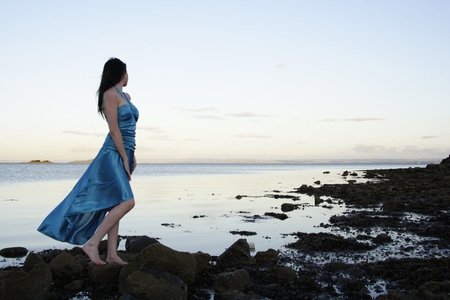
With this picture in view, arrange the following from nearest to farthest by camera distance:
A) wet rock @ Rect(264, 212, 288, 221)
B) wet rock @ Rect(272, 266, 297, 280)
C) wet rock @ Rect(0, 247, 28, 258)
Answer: wet rock @ Rect(272, 266, 297, 280) < wet rock @ Rect(0, 247, 28, 258) < wet rock @ Rect(264, 212, 288, 221)

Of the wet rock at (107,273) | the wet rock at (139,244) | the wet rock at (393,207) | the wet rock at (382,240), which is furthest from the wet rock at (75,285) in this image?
the wet rock at (393,207)

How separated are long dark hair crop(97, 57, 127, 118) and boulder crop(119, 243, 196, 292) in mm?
2068

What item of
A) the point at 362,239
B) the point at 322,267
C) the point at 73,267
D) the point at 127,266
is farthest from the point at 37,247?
the point at 362,239

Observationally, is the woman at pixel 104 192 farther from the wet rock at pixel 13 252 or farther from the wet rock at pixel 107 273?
the wet rock at pixel 13 252

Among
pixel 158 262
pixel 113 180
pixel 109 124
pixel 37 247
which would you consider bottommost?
pixel 37 247

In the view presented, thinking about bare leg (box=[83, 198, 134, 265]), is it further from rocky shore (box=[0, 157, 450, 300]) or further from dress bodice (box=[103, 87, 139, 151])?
dress bodice (box=[103, 87, 139, 151])

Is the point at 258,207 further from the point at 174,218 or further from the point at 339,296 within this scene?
the point at 339,296

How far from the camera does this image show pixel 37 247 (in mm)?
8859

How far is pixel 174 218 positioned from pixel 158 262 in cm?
829

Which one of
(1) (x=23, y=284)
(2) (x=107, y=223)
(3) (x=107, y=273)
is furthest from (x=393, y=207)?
(1) (x=23, y=284)

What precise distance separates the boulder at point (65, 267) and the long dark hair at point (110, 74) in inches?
87.6

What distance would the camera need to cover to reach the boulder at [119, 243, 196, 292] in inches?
204

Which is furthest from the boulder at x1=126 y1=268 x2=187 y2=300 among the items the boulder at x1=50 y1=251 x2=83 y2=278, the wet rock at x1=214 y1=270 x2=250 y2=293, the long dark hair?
the long dark hair

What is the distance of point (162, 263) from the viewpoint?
5270 millimetres
